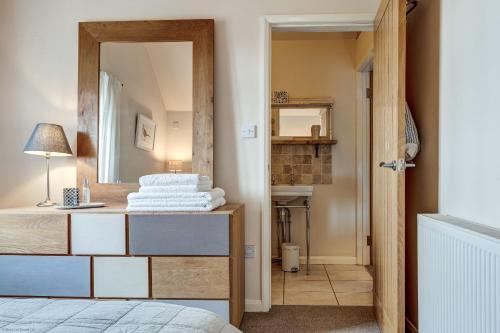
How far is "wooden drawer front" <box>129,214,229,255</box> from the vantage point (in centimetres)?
196

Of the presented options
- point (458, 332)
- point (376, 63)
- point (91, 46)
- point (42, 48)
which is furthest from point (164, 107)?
point (458, 332)

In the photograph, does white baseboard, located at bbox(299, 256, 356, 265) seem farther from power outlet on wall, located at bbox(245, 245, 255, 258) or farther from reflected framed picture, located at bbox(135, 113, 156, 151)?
reflected framed picture, located at bbox(135, 113, 156, 151)

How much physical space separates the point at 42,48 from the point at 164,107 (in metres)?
1.03

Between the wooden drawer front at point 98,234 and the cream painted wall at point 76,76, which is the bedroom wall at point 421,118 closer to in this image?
the cream painted wall at point 76,76

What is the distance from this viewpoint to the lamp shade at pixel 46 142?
237 centimetres

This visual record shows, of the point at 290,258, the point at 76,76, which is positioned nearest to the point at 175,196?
the point at 76,76

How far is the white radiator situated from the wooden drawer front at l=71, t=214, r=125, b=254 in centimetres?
152

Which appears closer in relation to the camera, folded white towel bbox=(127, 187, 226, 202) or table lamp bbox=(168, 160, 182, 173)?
folded white towel bbox=(127, 187, 226, 202)

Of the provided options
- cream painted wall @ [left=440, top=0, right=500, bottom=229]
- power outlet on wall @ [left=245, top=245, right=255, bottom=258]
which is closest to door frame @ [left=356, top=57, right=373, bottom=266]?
power outlet on wall @ [left=245, top=245, right=255, bottom=258]

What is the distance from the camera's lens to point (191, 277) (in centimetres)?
196

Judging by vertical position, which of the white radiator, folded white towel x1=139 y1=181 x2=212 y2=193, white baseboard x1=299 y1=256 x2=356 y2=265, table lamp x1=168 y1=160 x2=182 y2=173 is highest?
table lamp x1=168 y1=160 x2=182 y2=173

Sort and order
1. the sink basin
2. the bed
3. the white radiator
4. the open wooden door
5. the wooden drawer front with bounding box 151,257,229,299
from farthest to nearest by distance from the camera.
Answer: the sink basin, the wooden drawer front with bounding box 151,257,229,299, the open wooden door, the white radiator, the bed

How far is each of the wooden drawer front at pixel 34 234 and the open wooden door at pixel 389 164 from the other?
1749 mm

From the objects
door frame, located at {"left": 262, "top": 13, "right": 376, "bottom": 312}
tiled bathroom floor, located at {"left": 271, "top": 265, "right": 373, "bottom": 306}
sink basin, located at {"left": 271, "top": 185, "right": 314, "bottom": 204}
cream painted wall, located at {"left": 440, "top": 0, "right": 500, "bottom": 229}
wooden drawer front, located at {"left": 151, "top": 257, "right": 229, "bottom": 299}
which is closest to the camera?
cream painted wall, located at {"left": 440, "top": 0, "right": 500, "bottom": 229}
